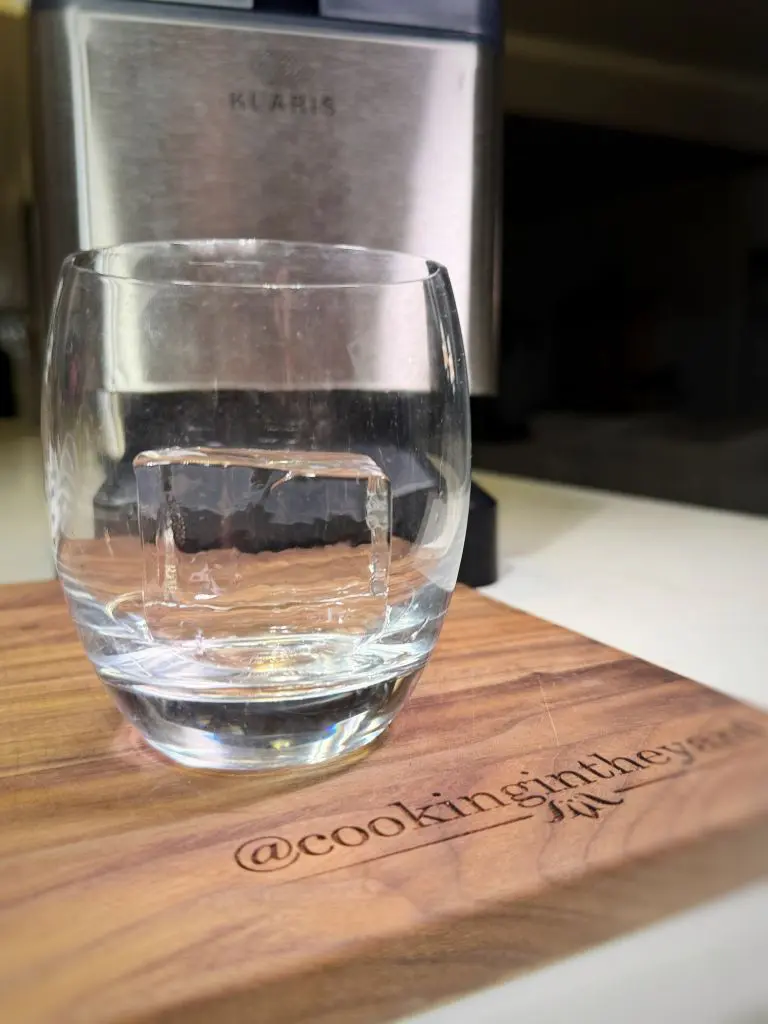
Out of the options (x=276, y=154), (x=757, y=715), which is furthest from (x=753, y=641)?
(x=276, y=154)

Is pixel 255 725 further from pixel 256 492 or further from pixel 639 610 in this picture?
pixel 639 610

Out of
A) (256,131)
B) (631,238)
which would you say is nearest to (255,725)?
(256,131)

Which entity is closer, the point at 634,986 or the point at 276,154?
the point at 634,986

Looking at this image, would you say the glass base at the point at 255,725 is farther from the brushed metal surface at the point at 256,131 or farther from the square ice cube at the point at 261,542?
the brushed metal surface at the point at 256,131

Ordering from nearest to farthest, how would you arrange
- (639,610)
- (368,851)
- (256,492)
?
1. (368,851)
2. (256,492)
3. (639,610)

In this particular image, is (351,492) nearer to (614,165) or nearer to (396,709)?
(396,709)

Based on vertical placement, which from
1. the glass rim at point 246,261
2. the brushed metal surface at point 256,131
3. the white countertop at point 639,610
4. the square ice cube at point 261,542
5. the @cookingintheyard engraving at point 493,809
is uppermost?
the brushed metal surface at point 256,131

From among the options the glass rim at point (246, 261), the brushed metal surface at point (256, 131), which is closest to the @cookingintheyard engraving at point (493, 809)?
the glass rim at point (246, 261)
